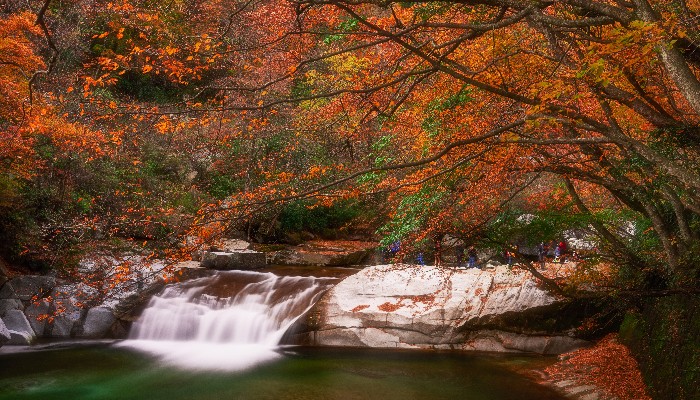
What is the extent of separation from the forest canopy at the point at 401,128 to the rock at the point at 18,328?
1.39 m

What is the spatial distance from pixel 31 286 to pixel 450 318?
32.1 feet

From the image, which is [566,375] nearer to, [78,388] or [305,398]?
[305,398]

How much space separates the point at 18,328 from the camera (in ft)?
37.7

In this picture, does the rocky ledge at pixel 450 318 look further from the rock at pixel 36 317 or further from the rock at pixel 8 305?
the rock at pixel 8 305

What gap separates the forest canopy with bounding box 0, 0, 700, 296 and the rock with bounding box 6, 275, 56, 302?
56cm

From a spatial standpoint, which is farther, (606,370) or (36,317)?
(36,317)

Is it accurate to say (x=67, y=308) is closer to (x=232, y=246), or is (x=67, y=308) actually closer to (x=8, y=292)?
(x=8, y=292)

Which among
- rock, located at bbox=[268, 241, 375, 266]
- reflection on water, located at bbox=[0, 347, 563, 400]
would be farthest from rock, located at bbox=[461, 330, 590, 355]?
rock, located at bbox=[268, 241, 375, 266]

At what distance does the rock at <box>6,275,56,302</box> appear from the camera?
38.9 ft

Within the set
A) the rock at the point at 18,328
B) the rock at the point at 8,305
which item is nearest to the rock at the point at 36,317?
the rock at the point at 18,328

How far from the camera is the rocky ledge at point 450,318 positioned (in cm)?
1105

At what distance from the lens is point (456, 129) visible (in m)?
9.16

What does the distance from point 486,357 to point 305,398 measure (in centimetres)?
436

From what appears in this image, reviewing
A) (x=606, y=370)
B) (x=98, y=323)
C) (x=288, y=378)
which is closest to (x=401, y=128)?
(x=288, y=378)
